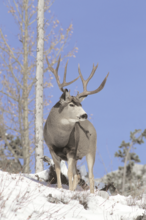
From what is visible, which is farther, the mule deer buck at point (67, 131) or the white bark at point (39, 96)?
the white bark at point (39, 96)

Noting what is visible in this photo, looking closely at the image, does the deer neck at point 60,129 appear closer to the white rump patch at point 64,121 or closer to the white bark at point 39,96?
the white rump patch at point 64,121

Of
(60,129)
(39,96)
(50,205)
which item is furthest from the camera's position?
(39,96)

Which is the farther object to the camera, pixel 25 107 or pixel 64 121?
pixel 25 107

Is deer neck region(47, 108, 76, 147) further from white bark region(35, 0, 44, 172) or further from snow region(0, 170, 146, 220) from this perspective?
white bark region(35, 0, 44, 172)

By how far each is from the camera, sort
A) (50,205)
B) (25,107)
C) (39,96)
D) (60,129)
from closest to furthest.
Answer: (50,205)
(60,129)
(39,96)
(25,107)

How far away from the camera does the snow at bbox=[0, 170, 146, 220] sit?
16.7ft

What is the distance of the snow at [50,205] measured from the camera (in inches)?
201

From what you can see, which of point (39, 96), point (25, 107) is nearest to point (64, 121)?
point (39, 96)

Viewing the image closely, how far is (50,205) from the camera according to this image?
18.6ft

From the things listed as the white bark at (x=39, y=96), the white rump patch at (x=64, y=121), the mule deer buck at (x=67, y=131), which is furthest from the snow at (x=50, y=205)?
the white bark at (x=39, y=96)

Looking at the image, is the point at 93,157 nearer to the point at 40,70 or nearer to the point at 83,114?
the point at 83,114

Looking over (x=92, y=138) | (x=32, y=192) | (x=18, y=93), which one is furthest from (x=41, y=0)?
(x=32, y=192)

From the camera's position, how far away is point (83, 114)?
6.56 m

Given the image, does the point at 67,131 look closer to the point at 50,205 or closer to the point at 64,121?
the point at 64,121
